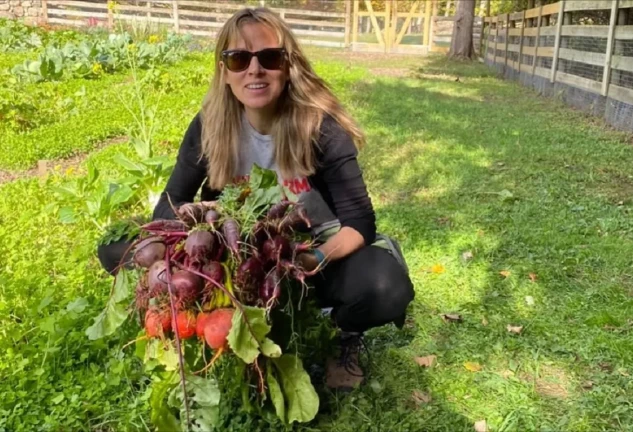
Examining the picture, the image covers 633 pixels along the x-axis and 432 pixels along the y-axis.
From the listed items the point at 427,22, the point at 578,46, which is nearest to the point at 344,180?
the point at 578,46

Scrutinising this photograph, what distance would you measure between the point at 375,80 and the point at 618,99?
5.37 m

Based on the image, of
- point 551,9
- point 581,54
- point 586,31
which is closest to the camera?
point 586,31

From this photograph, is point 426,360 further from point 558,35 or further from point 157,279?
point 558,35

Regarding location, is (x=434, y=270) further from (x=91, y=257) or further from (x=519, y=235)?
(x=91, y=257)

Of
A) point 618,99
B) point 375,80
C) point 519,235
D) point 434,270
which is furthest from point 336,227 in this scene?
point 375,80

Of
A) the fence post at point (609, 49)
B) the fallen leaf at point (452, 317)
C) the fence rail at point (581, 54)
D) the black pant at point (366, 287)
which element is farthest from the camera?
the fence post at point (609, 49)

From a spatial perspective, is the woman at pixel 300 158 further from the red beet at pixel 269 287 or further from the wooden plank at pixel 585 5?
the wooden plank at pixel 585 5

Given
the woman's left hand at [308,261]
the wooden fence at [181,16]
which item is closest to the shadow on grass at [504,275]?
the woman's left hand at [308,261]

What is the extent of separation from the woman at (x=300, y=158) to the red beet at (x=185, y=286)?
484 mm

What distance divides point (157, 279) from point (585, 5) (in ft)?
27.1

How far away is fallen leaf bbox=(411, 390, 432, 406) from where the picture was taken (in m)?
2.23

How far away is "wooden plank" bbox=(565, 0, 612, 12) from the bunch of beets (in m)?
6.87

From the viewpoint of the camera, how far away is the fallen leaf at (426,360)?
2457 millimetres

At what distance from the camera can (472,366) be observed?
96.0 inches
